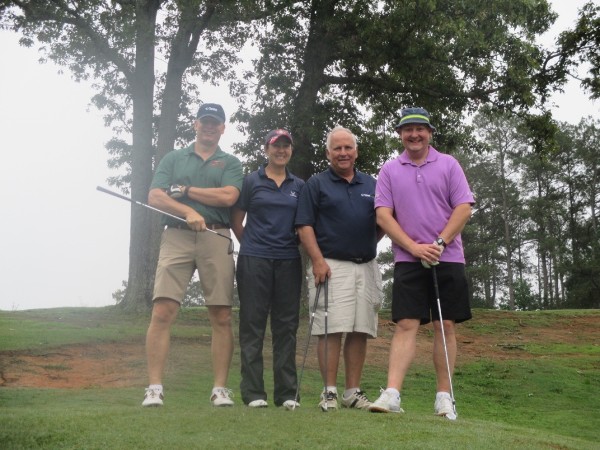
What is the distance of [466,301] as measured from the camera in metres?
5.79

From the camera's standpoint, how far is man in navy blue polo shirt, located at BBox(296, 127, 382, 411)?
595 centimetres

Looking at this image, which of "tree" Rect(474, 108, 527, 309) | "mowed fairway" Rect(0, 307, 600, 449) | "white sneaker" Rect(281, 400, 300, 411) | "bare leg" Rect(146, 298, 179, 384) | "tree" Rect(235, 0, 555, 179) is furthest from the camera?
"tree" Rect(474, 108, 527, 309)

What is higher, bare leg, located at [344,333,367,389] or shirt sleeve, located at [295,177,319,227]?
shirt sleeve, located at [295,177,319,227]

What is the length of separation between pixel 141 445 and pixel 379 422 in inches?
62.8

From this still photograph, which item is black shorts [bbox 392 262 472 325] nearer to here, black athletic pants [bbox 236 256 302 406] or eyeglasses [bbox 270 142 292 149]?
black athletic pants [bbox 236 256 302 406]

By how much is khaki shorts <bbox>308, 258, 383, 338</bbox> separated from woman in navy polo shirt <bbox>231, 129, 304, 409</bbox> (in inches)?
9.4

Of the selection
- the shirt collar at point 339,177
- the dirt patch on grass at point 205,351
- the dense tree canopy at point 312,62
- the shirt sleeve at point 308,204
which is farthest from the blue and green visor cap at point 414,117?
the dense tree canopy at point 312,62

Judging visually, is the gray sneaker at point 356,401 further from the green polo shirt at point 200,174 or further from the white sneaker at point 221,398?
the green polo shirt at point 200,174

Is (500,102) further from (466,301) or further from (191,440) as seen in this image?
(191,440)

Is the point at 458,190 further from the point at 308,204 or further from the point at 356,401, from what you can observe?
the point at 356,401

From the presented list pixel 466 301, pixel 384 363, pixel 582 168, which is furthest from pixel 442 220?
pixel 582 168

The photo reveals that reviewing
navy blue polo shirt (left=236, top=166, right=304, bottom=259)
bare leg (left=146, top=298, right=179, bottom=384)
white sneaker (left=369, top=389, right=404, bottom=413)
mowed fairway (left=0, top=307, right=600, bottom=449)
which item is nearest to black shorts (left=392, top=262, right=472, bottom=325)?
white sneaker (left=369, top=389, right=404, bottom=413)

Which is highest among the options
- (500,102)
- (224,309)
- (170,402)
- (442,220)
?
(500,102)

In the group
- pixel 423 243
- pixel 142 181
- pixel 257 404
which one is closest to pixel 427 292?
pixel 423 243
